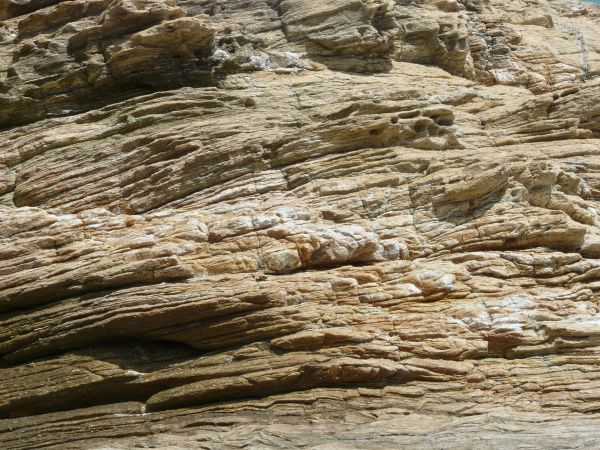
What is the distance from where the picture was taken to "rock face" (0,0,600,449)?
71.5ft

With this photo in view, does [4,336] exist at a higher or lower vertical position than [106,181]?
lower

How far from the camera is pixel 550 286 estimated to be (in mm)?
25672

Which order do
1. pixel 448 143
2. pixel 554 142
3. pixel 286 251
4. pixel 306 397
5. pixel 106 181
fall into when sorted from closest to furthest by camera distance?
pixel 306 397, pixel 286 251, pixel 106 181, pixel 448 143, pixel 554 142

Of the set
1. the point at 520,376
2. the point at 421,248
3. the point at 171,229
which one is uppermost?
the point at 171,229

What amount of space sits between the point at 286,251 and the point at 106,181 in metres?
9.05

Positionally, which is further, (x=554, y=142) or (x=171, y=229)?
(x=554, y=142)

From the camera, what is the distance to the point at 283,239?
1017 inches

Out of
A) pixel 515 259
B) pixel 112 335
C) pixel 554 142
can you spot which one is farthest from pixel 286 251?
pixel 554 142

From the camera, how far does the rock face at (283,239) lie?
71.5ft

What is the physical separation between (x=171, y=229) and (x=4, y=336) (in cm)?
680

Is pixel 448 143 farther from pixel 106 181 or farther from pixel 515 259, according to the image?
pixel 106 181

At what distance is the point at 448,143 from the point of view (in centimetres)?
3131

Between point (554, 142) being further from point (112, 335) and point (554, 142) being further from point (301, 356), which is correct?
point (112, 335)

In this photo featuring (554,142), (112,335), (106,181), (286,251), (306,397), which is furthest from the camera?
(554,142)
